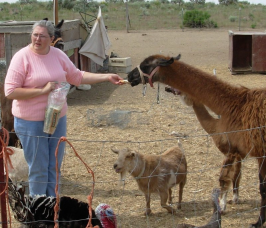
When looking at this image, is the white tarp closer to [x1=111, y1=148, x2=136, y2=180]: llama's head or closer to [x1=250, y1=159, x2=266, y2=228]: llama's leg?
[x1=111, y1=148, x2=136, y2=180]: llama's head

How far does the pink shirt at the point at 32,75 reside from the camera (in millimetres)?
3490

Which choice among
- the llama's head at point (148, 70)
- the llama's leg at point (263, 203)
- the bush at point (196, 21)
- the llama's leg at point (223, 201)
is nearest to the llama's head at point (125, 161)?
the llama's head at point (148, 70)

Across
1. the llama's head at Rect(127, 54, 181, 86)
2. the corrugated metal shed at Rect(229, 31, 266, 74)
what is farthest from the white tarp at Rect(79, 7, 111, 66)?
the llama's head at Rect(127, 54, 181, 86)

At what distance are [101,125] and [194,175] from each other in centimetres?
282

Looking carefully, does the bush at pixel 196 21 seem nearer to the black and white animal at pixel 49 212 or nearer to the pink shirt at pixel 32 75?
the pink shirt at pixel 32 75

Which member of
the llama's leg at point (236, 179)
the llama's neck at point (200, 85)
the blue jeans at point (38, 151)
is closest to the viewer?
the blue jeans at point (38, 151)

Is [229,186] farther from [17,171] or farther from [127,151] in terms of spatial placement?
[17,171]

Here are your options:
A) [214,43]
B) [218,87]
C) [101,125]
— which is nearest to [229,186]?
[218,87]

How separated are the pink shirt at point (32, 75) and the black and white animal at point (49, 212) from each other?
710 mm

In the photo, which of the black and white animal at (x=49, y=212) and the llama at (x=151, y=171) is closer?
the black and white animal at (x=49, y=212)

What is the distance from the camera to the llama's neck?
448 cm

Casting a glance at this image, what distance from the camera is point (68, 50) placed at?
10828 mm

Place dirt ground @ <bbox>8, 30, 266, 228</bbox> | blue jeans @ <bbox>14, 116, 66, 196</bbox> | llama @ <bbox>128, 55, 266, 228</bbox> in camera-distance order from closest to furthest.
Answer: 1. blue jeans @ <bbox>14, 116, 66, 196</bbox>
2. llama @ <bbox>128, 55, 266, 228</bbox>
3. dirt ground @ <bbox>8, 30, 266, 228</bbox>

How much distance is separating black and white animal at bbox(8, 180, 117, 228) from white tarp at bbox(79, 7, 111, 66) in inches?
353
